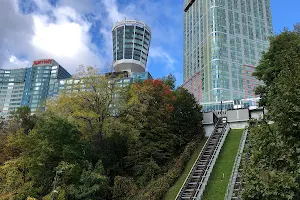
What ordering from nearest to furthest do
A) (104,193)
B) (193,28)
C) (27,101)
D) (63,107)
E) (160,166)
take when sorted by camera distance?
(104,193)
(160,166)
(63,107)
(193,28)
(27,101)

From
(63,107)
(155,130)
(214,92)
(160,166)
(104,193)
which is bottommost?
(104,193)

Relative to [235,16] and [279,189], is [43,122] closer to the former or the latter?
[279,189]

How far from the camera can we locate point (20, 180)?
81.1 ft

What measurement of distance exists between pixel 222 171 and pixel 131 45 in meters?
124

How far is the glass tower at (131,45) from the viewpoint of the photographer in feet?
463

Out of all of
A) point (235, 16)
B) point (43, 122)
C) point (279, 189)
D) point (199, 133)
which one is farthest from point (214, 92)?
point (279, 189)

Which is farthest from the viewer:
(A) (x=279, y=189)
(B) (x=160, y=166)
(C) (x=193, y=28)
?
(C) (x=193, y=28)

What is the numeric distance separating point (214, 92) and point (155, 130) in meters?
89.1

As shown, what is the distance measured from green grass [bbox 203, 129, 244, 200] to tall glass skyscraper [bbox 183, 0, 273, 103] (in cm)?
8532

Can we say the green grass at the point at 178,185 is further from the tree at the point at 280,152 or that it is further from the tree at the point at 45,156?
the tree at the point at 280,152

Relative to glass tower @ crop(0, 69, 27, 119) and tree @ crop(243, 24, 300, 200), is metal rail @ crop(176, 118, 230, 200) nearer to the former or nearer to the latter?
tree @ crop(243, 24, 300, 200)

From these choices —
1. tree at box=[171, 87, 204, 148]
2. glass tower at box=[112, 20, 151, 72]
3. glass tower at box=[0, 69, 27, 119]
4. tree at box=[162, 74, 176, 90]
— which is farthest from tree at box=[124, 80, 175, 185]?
glass tower at box=[0, 69, 27, 119]

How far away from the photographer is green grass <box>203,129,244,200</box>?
1914cm

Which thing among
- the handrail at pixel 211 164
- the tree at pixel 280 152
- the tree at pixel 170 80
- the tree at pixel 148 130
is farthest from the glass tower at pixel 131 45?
the tree at pixel 280 152
